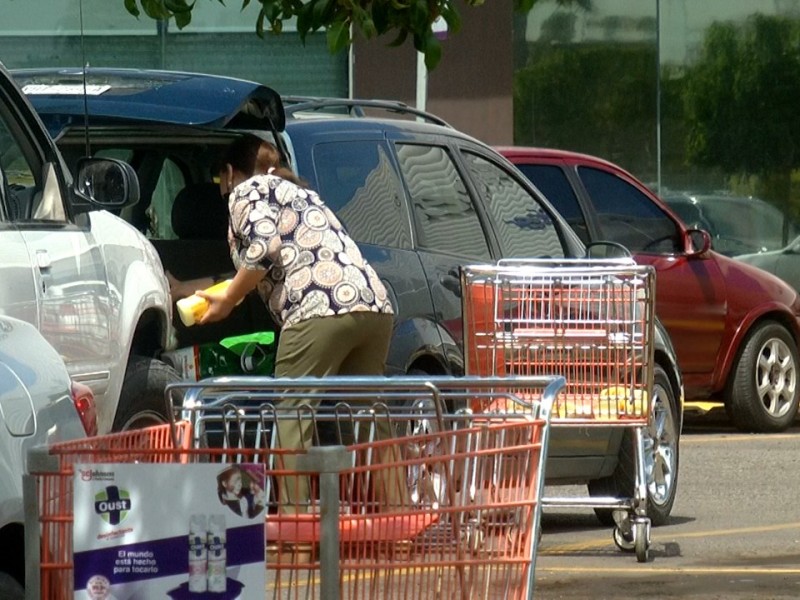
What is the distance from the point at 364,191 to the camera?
26.3 ft

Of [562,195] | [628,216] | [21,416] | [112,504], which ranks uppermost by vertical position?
[562,195]

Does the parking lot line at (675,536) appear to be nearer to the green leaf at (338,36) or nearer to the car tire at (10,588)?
the green leaf at (338,36)

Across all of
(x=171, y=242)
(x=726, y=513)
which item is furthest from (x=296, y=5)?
(x=726, y=513)

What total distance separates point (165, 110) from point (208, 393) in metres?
3.36

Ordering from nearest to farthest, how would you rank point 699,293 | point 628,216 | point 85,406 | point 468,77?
point 85,406 < point 628,216 < point 699,293 < point 468,77

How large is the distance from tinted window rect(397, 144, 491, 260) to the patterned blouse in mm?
1086

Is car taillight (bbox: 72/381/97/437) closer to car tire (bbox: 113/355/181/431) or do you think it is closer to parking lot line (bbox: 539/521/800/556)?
car tire (bbox: 113/355/181/431)

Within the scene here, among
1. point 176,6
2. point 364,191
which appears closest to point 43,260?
point 176,6

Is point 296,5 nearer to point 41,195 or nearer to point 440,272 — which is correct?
point 41,195

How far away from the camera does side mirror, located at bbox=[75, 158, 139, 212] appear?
21.4 ft

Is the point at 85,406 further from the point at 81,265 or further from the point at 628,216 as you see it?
the point at 628,216

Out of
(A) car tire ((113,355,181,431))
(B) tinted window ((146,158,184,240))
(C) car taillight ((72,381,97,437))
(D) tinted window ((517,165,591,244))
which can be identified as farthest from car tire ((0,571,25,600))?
(D) tinted window ((517,165,591,244))

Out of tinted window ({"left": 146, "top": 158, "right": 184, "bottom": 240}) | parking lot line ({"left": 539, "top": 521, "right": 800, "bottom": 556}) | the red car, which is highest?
tinted window ({"left": 146, "top": 158, "right": 184, "bottom": 240})

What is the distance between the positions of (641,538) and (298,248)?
6.03 ft
